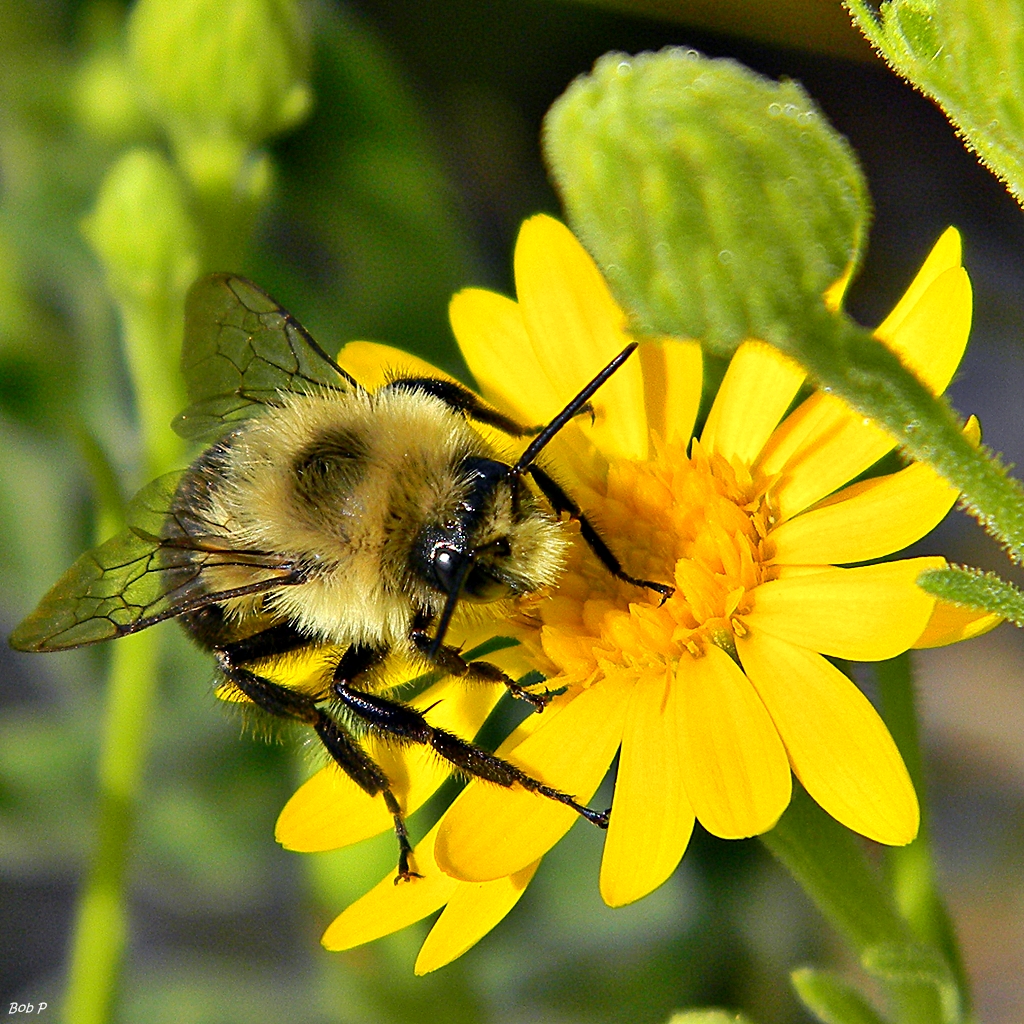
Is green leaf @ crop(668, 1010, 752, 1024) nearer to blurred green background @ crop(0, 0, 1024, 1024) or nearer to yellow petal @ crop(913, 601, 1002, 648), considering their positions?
yellow petal @ crop(913, 601, 1002, 648)

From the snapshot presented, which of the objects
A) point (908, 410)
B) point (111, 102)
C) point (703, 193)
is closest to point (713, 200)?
point (703, 193)

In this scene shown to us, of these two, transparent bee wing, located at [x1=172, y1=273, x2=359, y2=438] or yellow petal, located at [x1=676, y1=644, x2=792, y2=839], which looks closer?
yellow petal, located at [x1=676, y1=644, x2=792, y2=839]

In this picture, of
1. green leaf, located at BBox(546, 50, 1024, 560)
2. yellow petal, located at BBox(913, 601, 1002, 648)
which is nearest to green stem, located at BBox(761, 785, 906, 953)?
yellow petal, located at BBox(913, 601, 1002, 648)

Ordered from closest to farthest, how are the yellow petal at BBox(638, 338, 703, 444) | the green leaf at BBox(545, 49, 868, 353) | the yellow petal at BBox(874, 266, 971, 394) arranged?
the green leaf at BBox(545, 49, 868, 353) → the yellow petal at BBox(874, 266, 971, 394) → the yellow petal at BBox(638, 338, 703, 444)

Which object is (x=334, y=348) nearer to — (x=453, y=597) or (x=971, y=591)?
(x=453, y=597)

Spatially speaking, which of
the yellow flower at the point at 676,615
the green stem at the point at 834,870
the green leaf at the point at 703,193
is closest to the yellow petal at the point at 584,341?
the yellow flower at the point at 676,615
